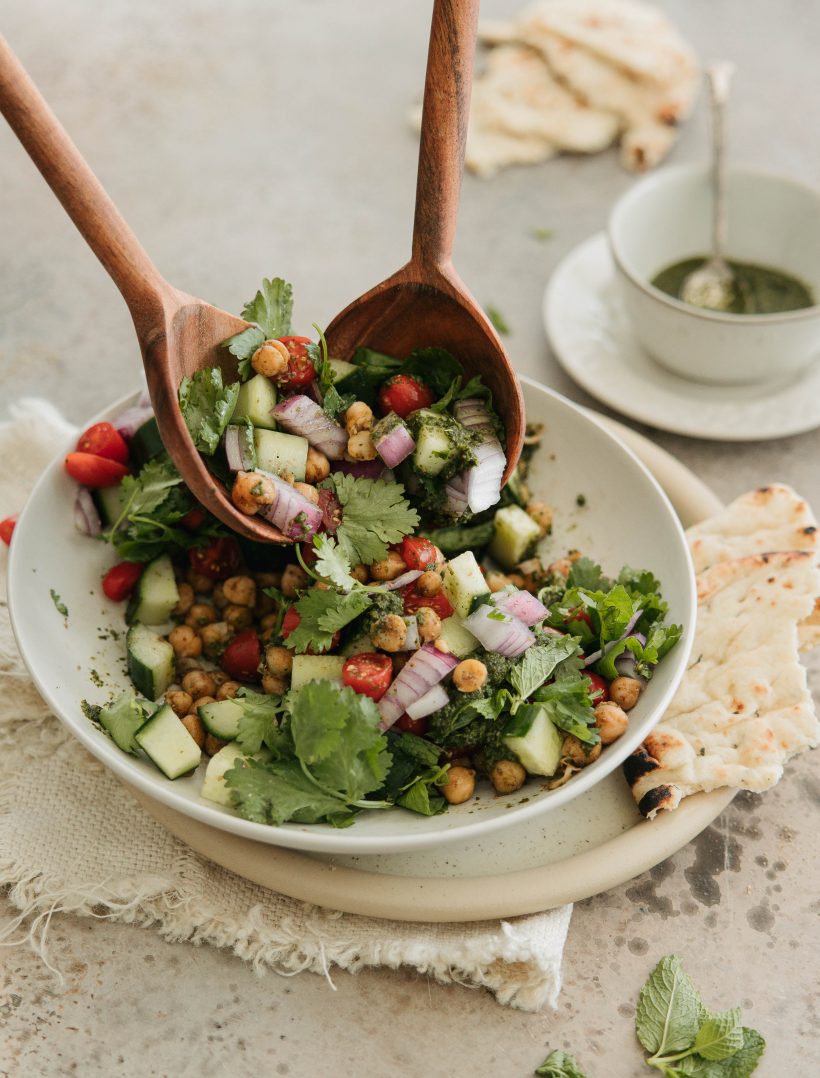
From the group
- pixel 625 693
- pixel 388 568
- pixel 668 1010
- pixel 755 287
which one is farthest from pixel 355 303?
pixel 668 1010

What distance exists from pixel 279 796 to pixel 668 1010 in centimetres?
114

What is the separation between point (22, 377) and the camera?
468 cm

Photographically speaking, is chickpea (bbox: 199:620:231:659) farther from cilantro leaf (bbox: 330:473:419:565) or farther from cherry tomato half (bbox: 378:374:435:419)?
cherry tomato half (bbox: 378:374:435:419)

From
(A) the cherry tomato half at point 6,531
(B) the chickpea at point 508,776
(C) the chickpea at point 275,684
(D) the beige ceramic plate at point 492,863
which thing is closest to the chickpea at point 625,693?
(D) the beige ceramic plate at point 492,863

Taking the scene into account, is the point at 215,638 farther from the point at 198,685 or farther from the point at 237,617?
the point at 198,685

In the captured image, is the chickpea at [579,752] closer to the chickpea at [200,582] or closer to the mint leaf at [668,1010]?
the mint leaf at [668,1010]

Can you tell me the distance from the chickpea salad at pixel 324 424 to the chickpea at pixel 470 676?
1.76 ft

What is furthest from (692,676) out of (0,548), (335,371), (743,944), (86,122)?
(86,122)

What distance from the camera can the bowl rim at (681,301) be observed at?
13.2 feet

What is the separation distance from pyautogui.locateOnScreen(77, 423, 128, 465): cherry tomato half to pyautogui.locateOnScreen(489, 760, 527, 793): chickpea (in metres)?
1.57

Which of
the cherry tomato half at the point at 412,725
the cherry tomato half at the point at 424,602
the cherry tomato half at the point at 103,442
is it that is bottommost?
the cherry tomato half at the point at 412,725

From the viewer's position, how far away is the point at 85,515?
3.46 m

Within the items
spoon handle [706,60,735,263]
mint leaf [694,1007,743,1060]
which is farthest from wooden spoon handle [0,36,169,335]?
spoon handle [706,60,735,263]

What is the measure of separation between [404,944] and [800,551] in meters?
1.67
